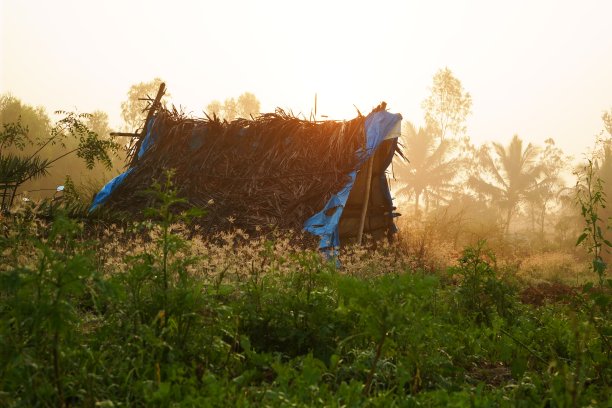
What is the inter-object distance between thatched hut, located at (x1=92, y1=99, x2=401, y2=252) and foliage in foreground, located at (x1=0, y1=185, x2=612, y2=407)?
19.6 ft

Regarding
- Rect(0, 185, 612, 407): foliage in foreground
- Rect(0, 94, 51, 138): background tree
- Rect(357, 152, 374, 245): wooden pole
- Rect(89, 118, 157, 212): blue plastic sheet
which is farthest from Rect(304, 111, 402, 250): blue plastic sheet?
Rect(0, 94, 51, 138): background tree

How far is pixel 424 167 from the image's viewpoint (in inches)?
2040

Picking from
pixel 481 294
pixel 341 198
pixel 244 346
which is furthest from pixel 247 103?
pixel 244 346

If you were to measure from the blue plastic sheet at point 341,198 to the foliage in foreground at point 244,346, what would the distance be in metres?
5.44

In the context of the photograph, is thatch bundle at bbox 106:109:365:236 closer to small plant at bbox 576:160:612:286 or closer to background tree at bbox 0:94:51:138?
small plant at bbox 576:160:612:286

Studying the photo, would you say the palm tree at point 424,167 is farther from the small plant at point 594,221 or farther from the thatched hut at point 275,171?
the small plant at point 594,221

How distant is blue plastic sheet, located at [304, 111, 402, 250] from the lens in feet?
33.1

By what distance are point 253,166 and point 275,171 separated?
18.3 inches

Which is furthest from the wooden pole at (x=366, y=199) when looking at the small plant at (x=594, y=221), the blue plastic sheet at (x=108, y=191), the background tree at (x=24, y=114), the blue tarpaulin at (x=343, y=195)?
the background tree at (x=24, y=114)

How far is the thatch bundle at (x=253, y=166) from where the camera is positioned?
1066cm

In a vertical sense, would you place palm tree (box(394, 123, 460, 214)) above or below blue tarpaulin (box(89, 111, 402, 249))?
above

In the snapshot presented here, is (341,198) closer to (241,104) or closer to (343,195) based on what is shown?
(343,195)

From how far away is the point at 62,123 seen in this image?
966cm

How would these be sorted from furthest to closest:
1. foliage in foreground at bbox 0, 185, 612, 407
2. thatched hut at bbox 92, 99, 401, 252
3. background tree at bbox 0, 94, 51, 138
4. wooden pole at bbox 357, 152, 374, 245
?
background tree at bbox 0, 94, 51, 138
wooden pole at bbox 357, 152, 374, 245
thatched hut at bbox 92, 99, 401, 252
foliage in foreground at bbox 0, 185, 612, 407
